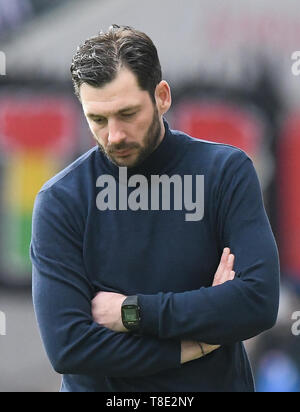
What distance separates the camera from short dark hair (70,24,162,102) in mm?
1796

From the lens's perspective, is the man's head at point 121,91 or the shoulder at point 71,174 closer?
the man's head at point 121,91

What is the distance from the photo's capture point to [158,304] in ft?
6.00

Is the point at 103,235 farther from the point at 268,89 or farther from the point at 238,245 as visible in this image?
the point at 268,89

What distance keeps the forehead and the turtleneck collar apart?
0.16 m

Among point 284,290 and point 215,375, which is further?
point 284,290

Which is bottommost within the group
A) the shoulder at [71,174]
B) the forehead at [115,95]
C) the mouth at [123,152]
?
the shoulder at [71,174]

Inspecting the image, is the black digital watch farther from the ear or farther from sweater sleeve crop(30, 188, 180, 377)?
the ear

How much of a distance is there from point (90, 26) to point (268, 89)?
104 cm

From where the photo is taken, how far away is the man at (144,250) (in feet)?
5.98

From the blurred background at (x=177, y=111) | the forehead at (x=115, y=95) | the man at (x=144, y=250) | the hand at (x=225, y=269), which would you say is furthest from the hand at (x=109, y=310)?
the blurred background at (x=177, y=111)

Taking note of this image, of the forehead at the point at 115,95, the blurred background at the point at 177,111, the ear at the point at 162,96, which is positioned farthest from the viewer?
the blurred background at the point at 177,111

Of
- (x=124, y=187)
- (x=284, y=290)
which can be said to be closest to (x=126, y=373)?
(x=124, y=187)

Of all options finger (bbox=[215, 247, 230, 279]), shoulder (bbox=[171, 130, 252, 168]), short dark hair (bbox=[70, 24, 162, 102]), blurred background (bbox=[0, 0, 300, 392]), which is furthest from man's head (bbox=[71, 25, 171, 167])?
blurred background (bbox=[0, 0, 300, 392])

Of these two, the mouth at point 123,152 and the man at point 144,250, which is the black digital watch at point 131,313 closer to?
the man at point 144,250
